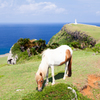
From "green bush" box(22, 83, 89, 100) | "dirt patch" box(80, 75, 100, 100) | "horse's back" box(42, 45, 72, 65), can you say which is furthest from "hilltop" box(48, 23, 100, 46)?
"green bush" box(22, 83, 89, 100)

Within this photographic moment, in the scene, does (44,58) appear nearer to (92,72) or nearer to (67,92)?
(67,92)

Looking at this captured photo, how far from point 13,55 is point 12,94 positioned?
23198mm

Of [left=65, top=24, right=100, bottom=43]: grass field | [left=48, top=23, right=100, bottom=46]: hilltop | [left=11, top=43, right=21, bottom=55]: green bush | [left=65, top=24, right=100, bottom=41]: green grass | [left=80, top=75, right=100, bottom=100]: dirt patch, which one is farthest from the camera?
[left=48, top=23, right=100, bottom=46]: hilltop

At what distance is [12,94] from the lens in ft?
29.3

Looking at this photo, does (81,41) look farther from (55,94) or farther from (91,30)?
(55,94)

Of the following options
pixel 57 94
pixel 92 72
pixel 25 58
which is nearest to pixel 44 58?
pixel 57 94

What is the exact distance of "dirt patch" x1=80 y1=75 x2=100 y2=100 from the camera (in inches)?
367

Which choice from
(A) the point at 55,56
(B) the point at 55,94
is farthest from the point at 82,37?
(B) the point at 55,94

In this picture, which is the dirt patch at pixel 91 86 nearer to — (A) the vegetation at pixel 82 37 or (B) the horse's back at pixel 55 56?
(B) the horse's back at pixel 55 56

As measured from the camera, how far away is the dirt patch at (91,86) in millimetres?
9310

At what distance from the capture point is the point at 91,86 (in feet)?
32.9

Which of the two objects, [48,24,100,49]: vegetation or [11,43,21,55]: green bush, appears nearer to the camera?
[11,43,21,55]: green bush

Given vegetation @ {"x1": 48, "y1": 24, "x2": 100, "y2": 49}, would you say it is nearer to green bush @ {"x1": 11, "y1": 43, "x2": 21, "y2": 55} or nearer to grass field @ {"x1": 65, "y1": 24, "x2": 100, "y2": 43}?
grass field @ {"x1": 65, "y1": 24, "x2": 100, "y2": 43}

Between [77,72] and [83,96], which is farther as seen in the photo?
[77,72]
